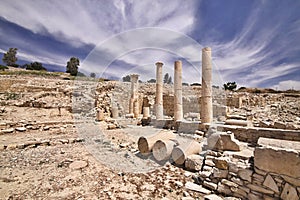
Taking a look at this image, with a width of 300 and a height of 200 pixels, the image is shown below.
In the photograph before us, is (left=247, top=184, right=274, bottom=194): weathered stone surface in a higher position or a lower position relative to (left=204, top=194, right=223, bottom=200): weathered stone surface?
higher

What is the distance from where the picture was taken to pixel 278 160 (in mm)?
3479

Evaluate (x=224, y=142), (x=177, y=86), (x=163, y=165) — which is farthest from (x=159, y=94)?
(x=163, y=165)

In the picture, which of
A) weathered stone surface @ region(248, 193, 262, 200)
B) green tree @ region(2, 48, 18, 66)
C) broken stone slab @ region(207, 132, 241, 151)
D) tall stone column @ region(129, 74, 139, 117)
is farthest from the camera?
green tree @ region(2, 48, 18, 66)

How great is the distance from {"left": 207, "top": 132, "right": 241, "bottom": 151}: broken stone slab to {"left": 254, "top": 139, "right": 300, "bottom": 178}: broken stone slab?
132cm

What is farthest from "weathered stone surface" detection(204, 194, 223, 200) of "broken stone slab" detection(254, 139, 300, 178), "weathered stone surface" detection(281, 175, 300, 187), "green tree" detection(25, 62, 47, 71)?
"green tree" detection(25, 62, 47, 71)

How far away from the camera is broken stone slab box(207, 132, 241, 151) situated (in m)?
5.14

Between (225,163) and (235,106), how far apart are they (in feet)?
69.2

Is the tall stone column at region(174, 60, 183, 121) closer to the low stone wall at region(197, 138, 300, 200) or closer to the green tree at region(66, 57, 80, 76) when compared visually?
the low stone wall at region(197, 138, 300, 200)

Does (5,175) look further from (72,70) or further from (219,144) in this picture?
(72,70)

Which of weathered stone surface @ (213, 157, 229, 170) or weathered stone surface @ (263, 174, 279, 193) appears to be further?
weathered stone surface @ (213, 157, 229, 170)

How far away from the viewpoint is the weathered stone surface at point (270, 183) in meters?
3.39

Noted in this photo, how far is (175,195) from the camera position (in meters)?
3.69

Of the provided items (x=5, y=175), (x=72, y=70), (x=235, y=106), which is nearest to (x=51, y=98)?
(x=5, y=175)

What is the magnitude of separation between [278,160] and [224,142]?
6.16 ft
